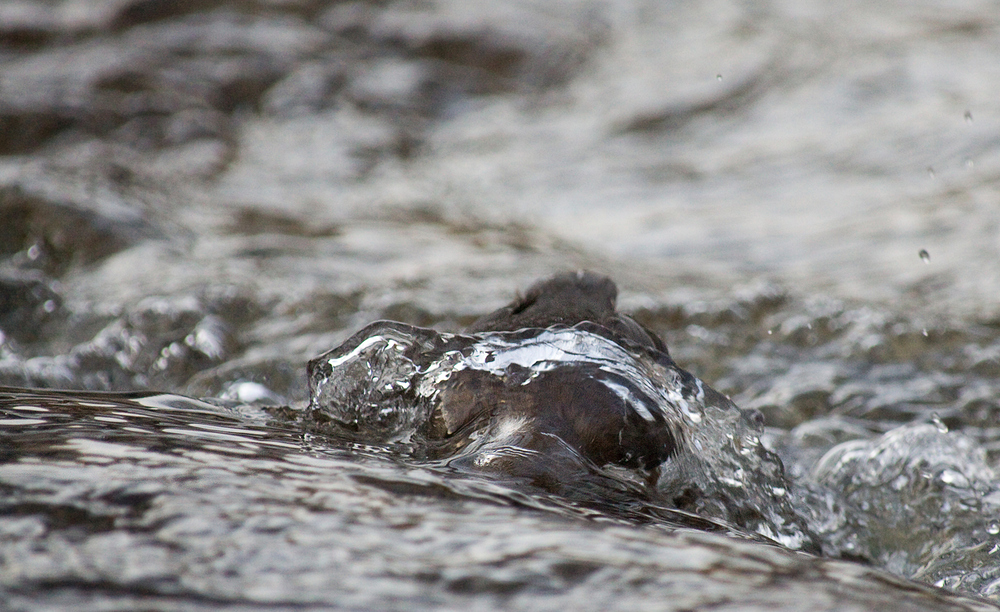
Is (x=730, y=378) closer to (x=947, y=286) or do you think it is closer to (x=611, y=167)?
(x=947, y=286)

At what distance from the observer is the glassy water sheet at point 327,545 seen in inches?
46.3

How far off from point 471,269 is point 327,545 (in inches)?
131

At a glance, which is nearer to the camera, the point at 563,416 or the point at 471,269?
the point at 563,416

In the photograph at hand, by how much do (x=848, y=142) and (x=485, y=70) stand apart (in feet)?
9.85

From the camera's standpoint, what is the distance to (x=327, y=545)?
128cm

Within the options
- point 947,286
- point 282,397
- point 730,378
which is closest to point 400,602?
point 282,397

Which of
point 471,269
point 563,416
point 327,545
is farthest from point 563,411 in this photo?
point 471,269

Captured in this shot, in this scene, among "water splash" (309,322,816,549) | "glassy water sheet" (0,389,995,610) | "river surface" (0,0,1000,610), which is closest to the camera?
"glassy water sheet" (0,389,995,610)

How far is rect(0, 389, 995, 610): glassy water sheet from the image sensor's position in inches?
46.3

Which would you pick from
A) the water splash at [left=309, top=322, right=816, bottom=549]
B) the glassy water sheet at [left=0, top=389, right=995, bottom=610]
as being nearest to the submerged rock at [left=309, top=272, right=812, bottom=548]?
the water splash at [left=309, top=322, right=816, bottom=549]

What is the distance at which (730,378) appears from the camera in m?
3.38

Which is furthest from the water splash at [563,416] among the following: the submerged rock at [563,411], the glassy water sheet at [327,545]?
the glassy water sheet at [327,545]

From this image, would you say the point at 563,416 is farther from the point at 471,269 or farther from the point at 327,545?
the point at 471,269

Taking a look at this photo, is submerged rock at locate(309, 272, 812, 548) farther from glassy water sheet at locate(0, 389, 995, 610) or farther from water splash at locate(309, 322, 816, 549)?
glassy water sheet at locate(0, 389, 995, 610)
